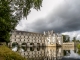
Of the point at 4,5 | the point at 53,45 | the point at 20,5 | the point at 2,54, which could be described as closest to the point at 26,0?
the point at 20,5

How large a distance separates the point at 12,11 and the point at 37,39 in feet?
288

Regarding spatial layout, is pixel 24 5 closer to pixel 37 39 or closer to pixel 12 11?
pixel 12 11

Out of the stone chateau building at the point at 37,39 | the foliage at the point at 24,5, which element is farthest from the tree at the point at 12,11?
the stone chateau building at the point at 37,39

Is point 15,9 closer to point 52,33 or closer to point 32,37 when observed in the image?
point 32,37

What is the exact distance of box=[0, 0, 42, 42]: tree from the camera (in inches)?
639

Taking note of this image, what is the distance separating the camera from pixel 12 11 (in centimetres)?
1783

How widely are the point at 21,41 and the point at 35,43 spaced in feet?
36.6

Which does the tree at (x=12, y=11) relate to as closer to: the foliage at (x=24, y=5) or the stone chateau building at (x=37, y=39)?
the foliage at (x=24, y=5)

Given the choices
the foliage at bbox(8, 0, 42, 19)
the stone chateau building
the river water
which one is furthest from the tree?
the stone chateau building

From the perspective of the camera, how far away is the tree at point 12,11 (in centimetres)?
1623

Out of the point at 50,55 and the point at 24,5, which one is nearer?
the point at 24,5

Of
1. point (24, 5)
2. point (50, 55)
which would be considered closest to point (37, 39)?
point (50, 55)

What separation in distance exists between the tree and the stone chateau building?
7489 centimetres

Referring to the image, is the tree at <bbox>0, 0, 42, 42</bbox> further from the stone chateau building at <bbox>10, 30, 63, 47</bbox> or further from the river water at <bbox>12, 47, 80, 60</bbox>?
the stone chateau building at <bbox>10, 30, 63, 47</bbox>
